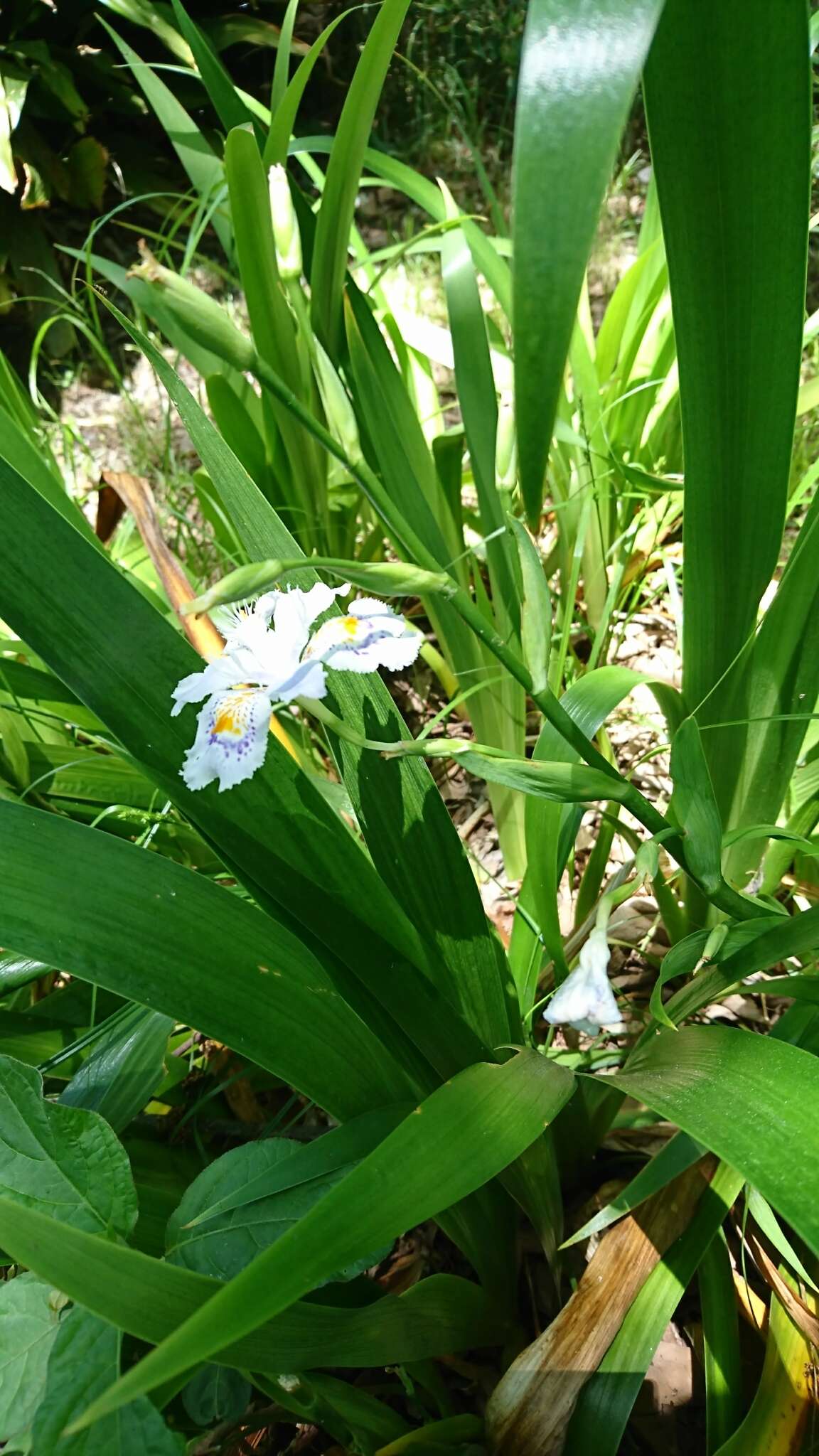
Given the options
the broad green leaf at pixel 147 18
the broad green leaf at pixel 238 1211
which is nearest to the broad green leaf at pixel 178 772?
the broad green leaf at pixel 238 1211

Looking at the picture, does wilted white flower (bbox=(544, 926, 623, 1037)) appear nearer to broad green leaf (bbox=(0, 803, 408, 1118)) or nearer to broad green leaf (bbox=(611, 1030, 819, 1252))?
broad green leaf (bbox=(611, 1030, 819, 1252))

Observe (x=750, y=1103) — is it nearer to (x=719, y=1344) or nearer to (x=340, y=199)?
(x=719, y=1344)

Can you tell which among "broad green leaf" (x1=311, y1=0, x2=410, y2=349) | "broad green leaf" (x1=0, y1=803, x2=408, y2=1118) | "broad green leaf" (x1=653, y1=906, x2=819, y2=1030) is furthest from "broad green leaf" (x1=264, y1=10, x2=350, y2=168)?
"broad green leaf" (x1=653, y1=906, x2=819, y2=1030)

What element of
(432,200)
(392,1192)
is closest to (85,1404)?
(392,1192)

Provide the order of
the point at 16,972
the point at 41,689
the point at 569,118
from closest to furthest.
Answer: the point at 569,118
the point at 16,972
the point at 41,689

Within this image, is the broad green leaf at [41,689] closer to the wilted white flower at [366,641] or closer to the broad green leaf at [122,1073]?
the broad green leaf at [122,1073]

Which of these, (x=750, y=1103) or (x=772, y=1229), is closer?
(x=750, y=1103)

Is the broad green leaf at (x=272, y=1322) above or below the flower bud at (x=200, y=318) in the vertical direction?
below
